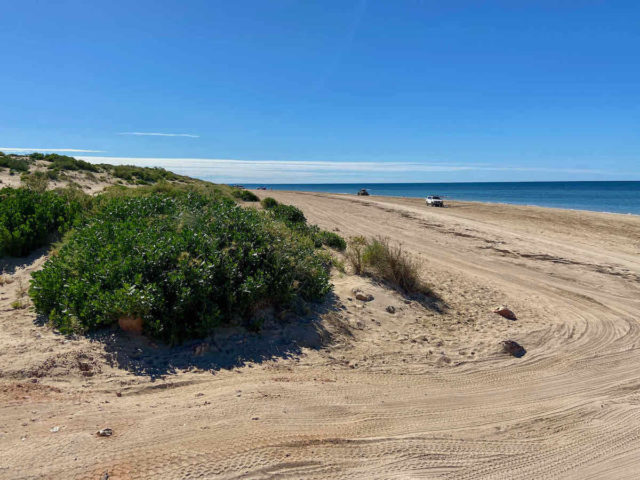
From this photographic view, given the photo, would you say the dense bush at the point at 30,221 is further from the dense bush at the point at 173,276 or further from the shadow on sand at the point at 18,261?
the dense bush at the point at 173,276

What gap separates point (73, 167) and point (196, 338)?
83.7 ft

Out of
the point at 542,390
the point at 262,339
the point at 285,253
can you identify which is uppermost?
the point at 285,253

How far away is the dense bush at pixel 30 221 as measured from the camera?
8.33 metres

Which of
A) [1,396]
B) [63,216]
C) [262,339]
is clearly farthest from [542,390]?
[63,216]

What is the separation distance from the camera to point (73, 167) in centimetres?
2620

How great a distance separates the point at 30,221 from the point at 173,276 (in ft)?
18.1

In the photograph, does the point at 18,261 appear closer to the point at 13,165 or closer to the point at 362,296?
the point at 362,296

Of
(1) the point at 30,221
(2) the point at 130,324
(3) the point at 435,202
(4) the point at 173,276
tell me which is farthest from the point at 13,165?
(3) the point at 435,202

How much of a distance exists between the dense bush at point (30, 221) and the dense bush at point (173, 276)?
1.87m

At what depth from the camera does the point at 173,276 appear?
17.3 ft

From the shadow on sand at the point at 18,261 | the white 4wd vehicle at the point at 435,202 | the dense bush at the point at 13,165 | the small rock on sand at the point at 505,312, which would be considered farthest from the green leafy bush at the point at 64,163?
the white 4wd vehicle at the point at 435,202

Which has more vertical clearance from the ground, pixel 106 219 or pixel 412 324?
pixel 106 219

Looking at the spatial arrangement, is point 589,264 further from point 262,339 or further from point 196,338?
point 196,338

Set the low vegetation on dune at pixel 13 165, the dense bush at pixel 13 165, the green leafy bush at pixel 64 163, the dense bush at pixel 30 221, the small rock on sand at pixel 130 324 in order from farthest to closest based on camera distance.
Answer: the green leafy bush at pixel 64 163 < the dense bush at pixel 13 165 < the low vegetation on dune at pixel 13 165 < the dense bush at pixel 30 221 < the small rock on sand at pixel 130 324
